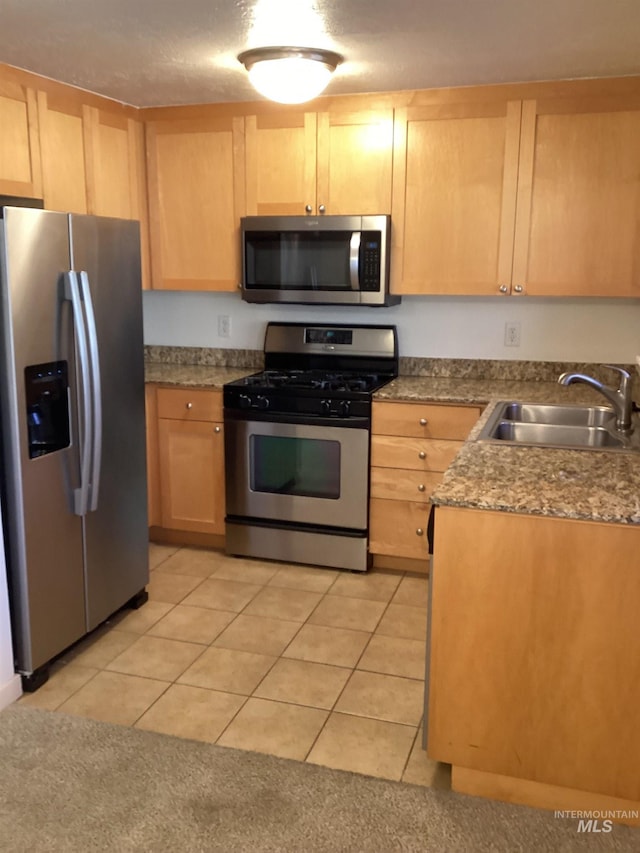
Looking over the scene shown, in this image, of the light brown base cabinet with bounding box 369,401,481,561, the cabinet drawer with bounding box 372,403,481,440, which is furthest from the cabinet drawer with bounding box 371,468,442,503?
the cabinet drawer with bounding box 372,403,481,440

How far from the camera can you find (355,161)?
3494 millimetres

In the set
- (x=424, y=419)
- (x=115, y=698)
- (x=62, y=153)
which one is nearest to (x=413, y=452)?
(x=424, y=419)

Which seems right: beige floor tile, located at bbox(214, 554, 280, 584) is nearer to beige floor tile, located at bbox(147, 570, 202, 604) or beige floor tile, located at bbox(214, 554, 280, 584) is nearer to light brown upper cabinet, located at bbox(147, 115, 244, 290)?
beige floor tile, located at bbox(147, 570, 202, 604)

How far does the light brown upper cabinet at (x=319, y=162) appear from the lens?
3.46 meters

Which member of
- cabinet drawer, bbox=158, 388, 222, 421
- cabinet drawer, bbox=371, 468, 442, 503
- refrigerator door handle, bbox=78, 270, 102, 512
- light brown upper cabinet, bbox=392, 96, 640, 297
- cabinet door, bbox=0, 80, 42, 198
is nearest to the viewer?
refrigerator door handle, bbox=78, 270, 102, 512

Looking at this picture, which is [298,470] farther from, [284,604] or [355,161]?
[355,161]

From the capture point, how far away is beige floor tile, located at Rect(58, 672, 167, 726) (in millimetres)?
2465

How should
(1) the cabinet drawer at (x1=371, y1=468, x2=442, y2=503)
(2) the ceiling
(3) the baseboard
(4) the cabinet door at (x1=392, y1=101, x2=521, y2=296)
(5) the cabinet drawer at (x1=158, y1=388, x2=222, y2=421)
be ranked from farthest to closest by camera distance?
(5) the cabinet drawer at (x1=158, y1=388, x2=222, y2=421) < (1) the cabinet drawer at (x1=371, y1=468, x2=442, y2=503) < (4) the cabinet door at (x1=392, y1=101, x2=521, y2=296) < (3) the baseboard < (2) the ceiling

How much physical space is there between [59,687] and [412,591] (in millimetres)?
1547

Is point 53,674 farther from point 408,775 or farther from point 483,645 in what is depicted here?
point 483,645

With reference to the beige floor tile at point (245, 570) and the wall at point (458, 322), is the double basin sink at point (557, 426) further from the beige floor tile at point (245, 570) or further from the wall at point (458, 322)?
the beige floor tile at point (245, 570)

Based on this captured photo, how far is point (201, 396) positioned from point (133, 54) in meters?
1.52

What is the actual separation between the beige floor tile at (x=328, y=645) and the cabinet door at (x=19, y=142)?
2.10m

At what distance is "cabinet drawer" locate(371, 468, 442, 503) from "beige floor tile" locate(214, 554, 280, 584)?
636 millimetres
